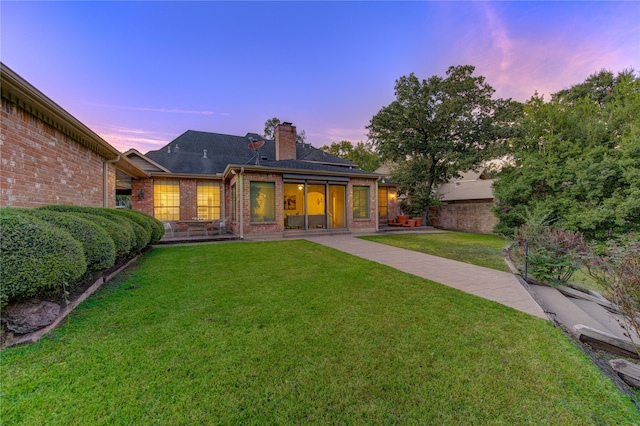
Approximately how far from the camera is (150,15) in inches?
328

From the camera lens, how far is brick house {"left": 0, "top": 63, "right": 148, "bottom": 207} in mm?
3385

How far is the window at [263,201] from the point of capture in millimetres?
10594

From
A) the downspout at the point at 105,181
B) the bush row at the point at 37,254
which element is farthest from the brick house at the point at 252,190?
the bush row at the point at 37,254

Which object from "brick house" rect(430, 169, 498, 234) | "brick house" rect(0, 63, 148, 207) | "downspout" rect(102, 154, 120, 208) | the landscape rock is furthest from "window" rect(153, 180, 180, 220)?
"brick house" rect(430, 169, 498, 234)

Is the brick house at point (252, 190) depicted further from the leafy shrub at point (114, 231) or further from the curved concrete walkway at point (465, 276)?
the leafy shrub at point (114, 231)

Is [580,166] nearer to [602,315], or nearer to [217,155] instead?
[602,315]

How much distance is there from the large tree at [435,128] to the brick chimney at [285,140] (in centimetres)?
558

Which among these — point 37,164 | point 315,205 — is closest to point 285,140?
point 315,205

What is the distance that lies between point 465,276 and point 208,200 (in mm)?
12333

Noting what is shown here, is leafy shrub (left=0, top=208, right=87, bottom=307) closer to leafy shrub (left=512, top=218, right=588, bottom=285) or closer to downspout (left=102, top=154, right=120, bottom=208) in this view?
downspout (left=102, top=154, right=120, bottom=208)

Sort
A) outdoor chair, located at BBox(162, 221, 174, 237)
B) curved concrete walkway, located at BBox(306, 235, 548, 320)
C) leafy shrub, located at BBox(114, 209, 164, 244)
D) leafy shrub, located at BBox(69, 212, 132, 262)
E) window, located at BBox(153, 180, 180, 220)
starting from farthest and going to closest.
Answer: window, located at BBox(153, 180, 180, 220), outdoor chair, located at BBox(162, 221, 174, 237), leafy shrub, located at BBox(114, 209, 164, 244), leafy shrub, located at BBox(69, 212, 132, 262), curved concrete walkway, located at BBox(306, 235, 548, 320)

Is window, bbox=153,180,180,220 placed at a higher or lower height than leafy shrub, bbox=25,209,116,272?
higher

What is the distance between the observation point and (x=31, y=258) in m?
2.36

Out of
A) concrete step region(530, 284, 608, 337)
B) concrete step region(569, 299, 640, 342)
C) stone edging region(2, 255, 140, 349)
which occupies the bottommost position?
concrete step region(569, 299, 640, 342)
